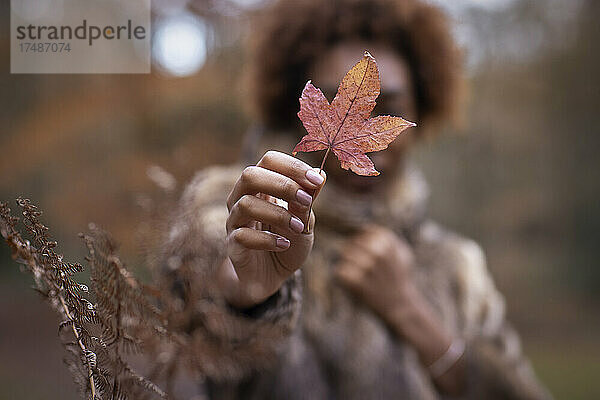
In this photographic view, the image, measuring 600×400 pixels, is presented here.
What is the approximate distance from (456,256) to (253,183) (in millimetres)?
794

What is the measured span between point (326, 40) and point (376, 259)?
0.39 meters

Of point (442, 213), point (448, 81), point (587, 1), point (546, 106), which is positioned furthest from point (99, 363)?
point (587, 1)

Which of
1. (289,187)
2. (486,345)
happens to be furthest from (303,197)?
(486,345)

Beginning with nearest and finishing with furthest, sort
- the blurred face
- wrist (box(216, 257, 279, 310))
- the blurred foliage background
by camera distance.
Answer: wrist (box(216, 257, 279, 310)) → the blurred face → the blurred foliage background

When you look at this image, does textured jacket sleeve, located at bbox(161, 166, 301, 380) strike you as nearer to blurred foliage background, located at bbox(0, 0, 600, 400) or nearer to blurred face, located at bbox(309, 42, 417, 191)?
blurred face, located at bbox(309, 42, 417, 191)

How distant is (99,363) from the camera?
0.30 meters

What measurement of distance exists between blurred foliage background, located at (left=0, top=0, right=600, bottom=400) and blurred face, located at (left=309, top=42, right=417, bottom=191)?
1.13m

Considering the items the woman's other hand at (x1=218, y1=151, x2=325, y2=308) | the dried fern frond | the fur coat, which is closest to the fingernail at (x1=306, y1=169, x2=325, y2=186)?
the woman's other hand at (x1=218, y1=151, x2=325, y2=308)

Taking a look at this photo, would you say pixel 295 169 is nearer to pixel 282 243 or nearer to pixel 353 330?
pixel 282 243

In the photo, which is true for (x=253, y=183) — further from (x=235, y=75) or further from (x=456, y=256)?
(x=235, y=75)

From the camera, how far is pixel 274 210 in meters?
0.31

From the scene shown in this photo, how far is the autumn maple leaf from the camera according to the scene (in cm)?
30

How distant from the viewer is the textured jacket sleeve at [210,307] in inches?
20.0

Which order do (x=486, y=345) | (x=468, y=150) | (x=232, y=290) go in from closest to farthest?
1. (x=232, y=290)
2. (x=486, y=345)
3. (x=468, y=150)
